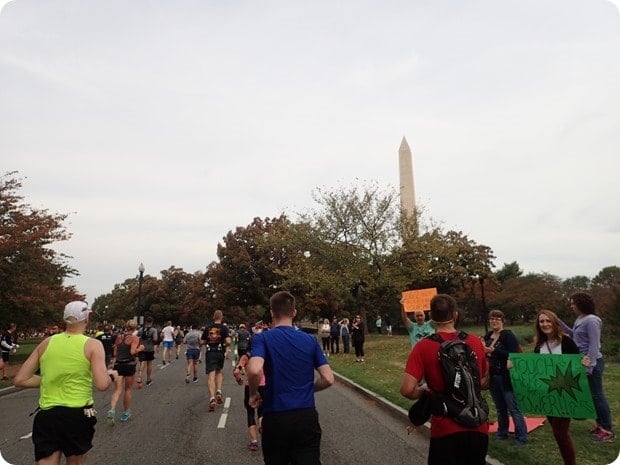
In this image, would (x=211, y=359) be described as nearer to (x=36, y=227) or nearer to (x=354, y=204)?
(x=36, y=227)

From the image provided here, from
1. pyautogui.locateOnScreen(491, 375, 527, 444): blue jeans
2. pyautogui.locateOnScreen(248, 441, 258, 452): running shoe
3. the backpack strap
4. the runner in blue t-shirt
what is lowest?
pyautogui.locateOnScreen(248, 441, 258, 452): running shoe

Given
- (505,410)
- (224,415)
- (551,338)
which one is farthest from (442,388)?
(224,415)

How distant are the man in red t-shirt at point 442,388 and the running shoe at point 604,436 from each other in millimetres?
4179

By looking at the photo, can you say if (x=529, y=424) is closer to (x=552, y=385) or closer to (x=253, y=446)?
(x=552, y=385)

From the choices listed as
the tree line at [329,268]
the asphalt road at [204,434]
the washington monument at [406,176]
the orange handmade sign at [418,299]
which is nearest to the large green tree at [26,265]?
the tree line at [329,268]

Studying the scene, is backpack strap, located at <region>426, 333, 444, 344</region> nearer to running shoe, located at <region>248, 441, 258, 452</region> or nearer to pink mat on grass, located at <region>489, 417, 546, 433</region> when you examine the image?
running shoe, located at <region>248, 441, 258, 452</region>

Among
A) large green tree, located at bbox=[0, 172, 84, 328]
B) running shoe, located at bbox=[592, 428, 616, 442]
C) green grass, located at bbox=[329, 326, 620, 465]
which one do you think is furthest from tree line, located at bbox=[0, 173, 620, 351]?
running shoe, located at bbox=[592, 428, 616, 442]

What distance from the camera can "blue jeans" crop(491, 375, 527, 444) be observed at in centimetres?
647

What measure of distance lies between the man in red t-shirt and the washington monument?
1312 inches

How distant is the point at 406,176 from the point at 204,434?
33.0 metres

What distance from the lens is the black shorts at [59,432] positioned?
3660 millimetres

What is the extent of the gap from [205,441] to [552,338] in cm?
525

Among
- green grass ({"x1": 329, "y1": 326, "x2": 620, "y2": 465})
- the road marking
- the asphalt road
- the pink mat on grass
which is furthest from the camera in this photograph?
the road marking

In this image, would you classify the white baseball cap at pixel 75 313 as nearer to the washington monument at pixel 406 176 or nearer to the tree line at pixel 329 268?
the tree line at pixel 329 268
